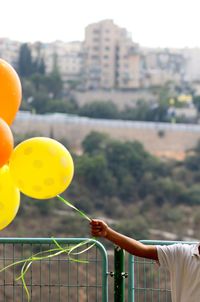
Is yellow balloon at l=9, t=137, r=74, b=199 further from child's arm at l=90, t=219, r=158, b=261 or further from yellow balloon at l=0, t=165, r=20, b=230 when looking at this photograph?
child's arm at l=90, t=219, r=158, b=261

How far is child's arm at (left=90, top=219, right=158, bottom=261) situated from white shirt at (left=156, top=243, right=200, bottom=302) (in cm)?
3

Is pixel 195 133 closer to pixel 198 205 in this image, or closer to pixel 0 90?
pixel 198 205

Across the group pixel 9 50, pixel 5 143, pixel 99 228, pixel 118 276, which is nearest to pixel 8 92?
pixel 5 143

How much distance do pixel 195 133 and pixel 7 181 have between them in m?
32.2

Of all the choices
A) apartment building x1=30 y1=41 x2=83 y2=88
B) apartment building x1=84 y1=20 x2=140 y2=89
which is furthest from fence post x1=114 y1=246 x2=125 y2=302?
apartment building x1=84 y1=20 x2=140 y2=89

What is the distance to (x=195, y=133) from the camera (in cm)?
3397

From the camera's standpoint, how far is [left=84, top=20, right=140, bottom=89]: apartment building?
134ft

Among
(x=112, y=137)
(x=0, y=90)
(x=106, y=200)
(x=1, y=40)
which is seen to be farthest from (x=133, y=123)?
(x=0, y=90)

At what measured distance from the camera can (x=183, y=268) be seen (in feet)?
6.19

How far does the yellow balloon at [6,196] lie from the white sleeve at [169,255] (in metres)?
0.53

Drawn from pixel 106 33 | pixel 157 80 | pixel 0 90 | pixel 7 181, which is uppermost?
pixel 106 33

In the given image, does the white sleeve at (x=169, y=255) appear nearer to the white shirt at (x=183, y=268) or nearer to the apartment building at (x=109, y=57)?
the white shirt at (x=183, y=268)

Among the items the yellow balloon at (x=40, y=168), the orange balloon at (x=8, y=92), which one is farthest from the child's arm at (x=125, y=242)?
the orange balloon at (x=8, y=92)

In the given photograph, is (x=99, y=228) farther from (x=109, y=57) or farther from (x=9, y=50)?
(x=109, y=57)
